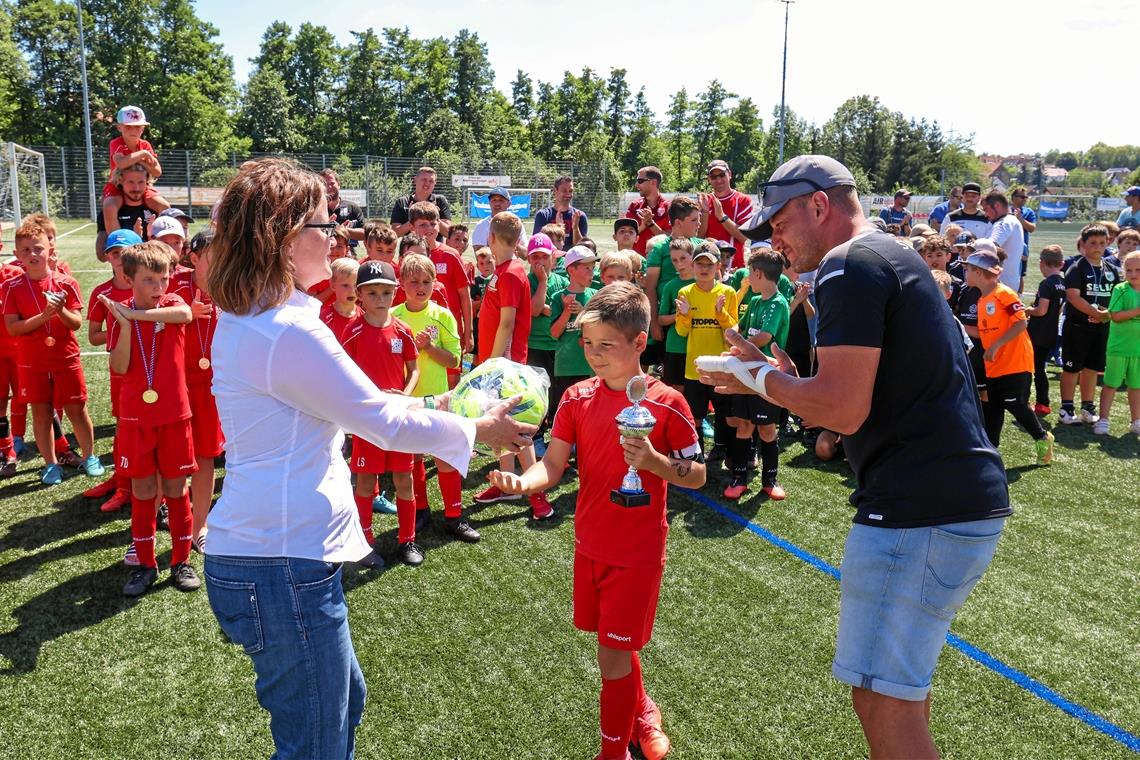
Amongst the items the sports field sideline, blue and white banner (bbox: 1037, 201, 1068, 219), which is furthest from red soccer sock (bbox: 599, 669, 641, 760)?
blue and white banner (bbox: 1037, 201, 1068, 219)

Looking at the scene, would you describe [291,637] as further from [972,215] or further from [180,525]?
[972,215]

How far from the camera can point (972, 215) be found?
11359 millimetres

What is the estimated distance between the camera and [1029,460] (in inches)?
308

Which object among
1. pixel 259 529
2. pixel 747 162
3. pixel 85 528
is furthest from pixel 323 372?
pixel 747 162

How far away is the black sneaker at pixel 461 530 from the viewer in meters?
5.76

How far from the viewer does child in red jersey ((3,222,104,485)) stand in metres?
6.33

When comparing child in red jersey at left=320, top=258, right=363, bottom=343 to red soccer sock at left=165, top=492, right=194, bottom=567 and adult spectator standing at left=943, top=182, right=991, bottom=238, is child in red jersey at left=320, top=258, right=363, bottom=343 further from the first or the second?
adult spectator standing at left=943, top=182, right=991, bottom=238

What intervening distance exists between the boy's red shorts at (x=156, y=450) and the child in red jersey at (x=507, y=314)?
214cm

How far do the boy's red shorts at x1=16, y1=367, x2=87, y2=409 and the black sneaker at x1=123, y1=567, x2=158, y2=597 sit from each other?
2.53m

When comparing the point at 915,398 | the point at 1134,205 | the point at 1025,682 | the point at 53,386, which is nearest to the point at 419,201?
the point at 53,386

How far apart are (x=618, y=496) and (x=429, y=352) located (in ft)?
9.84

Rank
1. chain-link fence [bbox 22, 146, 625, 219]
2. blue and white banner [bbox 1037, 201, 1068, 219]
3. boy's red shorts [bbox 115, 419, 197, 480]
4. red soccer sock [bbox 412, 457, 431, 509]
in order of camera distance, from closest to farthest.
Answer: boy's red shorts [bbox 115, 419, 197, 480], red soccer sock [bbox 412, 457, 431, 509], chain-link fence [bbox 22, 146, 625, 219], blue and white banner [bbox 1037, 201, 1068, 219]

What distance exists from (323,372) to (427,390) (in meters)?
3.87

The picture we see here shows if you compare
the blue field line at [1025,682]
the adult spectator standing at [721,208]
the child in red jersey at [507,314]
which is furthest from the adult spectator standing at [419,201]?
the blue field line at [1025,682]
